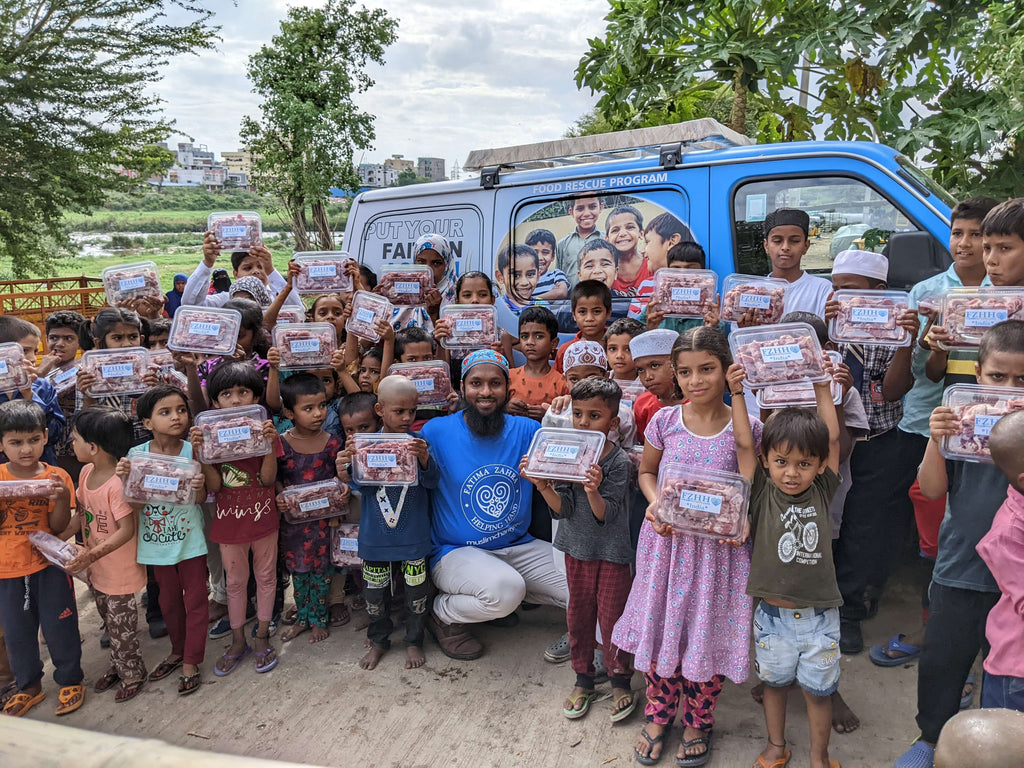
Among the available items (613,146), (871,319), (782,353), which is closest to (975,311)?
(871,319)

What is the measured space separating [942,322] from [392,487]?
2.57 metres

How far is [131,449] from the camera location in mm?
3564

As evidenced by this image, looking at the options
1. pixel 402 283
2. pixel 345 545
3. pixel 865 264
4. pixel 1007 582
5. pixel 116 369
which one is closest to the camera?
pixel 1007 582

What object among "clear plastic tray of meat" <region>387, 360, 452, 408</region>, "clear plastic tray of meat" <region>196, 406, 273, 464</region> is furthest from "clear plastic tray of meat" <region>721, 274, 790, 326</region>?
"clear plastic tray of meat" <region>196, 406, 273, 464</region>

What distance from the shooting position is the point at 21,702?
3463 mm

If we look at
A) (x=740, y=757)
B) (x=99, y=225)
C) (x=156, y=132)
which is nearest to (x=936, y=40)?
(x=740, y=757)

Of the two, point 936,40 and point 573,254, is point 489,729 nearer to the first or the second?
point 573,254

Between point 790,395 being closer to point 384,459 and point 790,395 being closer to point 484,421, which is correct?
point 484,421

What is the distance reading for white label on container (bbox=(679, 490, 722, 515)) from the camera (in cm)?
266

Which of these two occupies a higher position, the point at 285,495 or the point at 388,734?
the point at 285,495

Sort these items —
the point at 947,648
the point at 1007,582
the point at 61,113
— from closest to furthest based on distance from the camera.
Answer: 1. the point at 1007,582
2. the point at 947,648
3. the point at 61,113

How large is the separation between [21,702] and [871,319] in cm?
428

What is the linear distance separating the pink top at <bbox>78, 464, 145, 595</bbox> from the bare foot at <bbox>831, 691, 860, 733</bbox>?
3.25m

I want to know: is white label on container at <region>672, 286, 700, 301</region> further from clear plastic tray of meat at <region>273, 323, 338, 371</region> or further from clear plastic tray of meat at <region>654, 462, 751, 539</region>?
clear plastic tray of meat at <region>273, 323, 338, 371</region>
